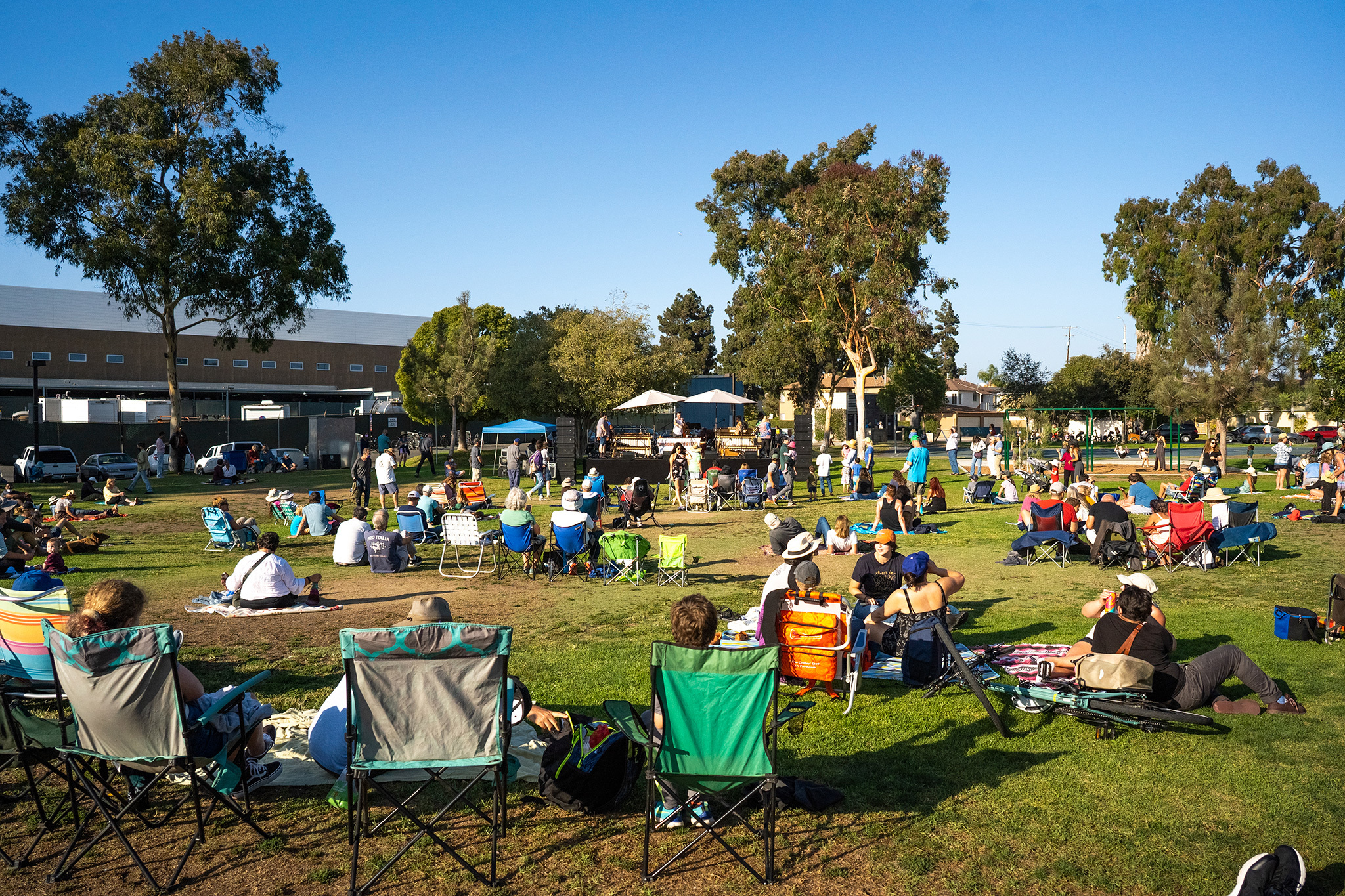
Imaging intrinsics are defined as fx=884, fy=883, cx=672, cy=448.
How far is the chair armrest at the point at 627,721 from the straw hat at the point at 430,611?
1163mm

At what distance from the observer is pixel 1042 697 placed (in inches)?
237

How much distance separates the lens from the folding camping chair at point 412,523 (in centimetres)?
1401

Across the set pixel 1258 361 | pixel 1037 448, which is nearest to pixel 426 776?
pixel 1037 448

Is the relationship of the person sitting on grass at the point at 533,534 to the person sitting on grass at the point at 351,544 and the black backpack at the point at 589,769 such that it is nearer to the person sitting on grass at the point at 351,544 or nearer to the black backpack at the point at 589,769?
the person sitting on grass at the point at 351,544

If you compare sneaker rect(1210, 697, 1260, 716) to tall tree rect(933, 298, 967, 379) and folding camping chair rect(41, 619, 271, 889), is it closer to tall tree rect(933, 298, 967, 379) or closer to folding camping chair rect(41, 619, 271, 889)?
folding camping chair rect(41, 619, 271, 889)

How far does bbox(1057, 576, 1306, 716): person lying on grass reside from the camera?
6.05 meters

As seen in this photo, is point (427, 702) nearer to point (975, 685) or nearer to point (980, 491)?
point (975, 685)

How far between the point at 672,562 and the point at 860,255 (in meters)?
20.3

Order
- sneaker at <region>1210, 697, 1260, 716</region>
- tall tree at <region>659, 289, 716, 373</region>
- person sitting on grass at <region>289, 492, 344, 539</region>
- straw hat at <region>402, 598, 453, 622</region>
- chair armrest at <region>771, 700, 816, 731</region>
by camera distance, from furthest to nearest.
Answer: tall tree at <region>659, 289, 716, 373</region>
person sitting on grass at <region>289, 492, 344, 539</region>
sneaker at <region>1210, 697, 1260, 716</region>
straw hat at <region>402, 598, 453, 622</region>
chair armrest at <region>771, 700, 816, 731</region>

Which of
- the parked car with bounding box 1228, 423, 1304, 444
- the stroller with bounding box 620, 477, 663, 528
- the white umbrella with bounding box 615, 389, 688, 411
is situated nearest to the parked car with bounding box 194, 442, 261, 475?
the white umbrella with bounding box 615, 389, 688, 411

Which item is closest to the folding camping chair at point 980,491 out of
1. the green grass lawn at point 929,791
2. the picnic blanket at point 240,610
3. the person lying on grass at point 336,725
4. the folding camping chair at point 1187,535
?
the folding camping chair at point 1187,535

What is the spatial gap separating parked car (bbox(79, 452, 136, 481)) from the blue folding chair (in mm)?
20617

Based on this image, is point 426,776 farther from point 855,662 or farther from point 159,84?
point 159,84

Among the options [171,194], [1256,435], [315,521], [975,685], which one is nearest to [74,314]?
[171,194]
